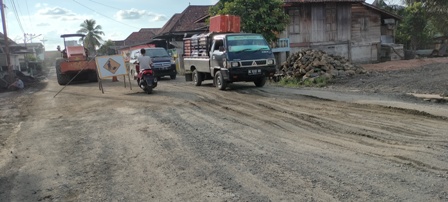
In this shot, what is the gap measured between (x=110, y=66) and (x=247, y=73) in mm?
5648

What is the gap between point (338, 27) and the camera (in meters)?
26.7

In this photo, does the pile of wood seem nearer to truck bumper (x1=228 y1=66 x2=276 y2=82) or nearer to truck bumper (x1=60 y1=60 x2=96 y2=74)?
truck bumper (x1=228 y1=66 x2=276 y2=82)

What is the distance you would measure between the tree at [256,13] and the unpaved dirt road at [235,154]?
1059cm

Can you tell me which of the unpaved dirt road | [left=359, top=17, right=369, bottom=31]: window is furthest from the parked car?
[left=359, top=17, right=369, bottom=31]: window

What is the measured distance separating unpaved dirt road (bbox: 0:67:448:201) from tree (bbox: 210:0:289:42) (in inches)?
417

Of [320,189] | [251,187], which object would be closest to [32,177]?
[251,187]

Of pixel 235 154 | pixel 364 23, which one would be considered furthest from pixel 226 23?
pixel 364 23

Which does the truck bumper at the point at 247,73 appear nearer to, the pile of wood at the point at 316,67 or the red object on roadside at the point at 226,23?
the pile of wood at the point at 316,67

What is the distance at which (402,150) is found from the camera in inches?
208

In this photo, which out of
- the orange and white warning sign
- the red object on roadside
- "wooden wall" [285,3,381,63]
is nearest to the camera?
the orange and white warning sign

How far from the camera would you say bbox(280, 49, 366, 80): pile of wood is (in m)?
15.5

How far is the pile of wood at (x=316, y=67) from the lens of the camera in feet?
50.7

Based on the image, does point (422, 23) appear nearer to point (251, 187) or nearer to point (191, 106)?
point (191, 106)

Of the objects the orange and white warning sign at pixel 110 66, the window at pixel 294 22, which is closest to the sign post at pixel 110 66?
the orange and white warning sign at pixel 110 66
